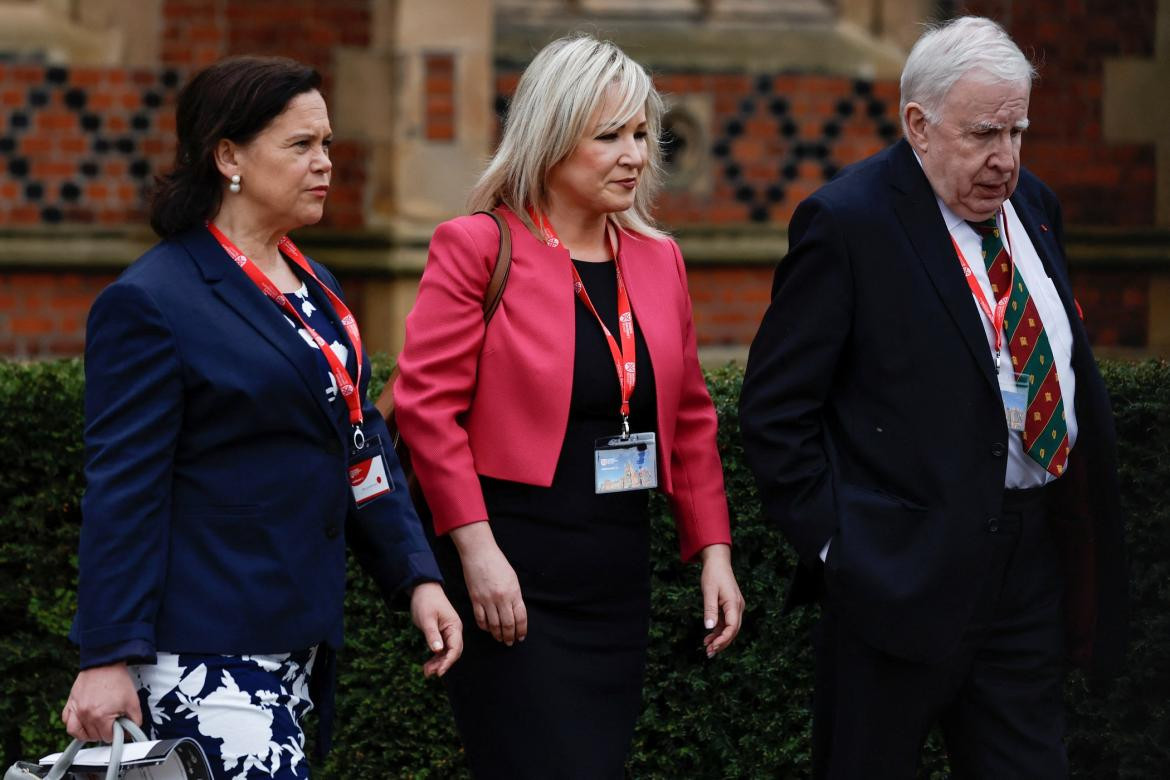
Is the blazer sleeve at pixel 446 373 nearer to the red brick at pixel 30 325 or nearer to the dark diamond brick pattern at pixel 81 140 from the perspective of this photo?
the dark diamond brick pattern at pixel 81 140

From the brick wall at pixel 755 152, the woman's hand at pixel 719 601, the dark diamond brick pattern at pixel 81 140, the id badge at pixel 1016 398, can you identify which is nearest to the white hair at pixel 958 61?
the id badge at pixel 1016 398

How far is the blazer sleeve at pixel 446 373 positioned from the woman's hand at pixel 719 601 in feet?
1.71

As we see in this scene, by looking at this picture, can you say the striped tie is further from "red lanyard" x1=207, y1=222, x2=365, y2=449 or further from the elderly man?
"red lanyard" x1=207, y1=222, x2=365, y2=449

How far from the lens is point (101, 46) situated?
8898 millimetres

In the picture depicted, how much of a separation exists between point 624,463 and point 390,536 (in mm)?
481

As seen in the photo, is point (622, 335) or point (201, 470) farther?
point (622, 335)

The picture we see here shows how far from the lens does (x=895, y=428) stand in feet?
10.6

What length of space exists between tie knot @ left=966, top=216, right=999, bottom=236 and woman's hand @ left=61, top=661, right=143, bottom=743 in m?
1.79

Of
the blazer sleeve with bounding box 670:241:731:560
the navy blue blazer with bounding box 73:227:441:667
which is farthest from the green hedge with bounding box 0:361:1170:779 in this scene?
the navy blue blazer with bounding box 73:227:441:667

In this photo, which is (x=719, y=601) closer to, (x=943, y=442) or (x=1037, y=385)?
(x=943, y=442)

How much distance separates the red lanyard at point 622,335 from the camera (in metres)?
3.39

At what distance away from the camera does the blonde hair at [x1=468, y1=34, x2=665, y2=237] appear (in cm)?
338

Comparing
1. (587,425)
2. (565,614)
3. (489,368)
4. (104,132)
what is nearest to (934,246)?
(587,425)

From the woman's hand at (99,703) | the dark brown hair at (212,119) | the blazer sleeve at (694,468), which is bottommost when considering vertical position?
the woman's hand at (99,703)
